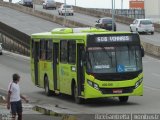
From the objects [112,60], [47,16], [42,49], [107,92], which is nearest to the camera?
[107,92]

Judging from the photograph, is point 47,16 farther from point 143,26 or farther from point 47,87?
point 47,87

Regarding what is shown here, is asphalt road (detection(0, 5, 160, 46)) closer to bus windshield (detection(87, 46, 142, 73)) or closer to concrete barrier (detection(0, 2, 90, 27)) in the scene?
concrete barrier (detection(0, 2, 90, 27))

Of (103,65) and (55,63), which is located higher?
(103,65)

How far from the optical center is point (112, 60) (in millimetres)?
22312

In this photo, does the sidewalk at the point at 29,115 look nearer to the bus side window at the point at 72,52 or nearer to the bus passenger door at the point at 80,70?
the bus passenger door at the point at 80,70

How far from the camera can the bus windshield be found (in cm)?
2217

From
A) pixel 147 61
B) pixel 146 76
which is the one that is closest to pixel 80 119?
pixel 146 76

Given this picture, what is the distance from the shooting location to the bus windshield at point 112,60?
2217 centimetres

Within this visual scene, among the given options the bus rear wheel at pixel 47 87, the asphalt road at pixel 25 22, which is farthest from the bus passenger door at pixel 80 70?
the asphalt road at pixel 25 22

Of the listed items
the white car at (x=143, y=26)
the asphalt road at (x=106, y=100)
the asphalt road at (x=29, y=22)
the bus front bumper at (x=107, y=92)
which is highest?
the bus front bumper at (x=107, y=92)

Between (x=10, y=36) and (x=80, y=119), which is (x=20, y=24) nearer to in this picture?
(x=10, y=36)

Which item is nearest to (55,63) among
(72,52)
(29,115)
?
(72,52)

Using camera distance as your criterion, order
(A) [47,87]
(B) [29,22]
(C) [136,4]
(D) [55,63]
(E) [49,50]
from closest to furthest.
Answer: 1. (D) [55,63]
2. (E) [49,50]
3. (A) [47,87]
4. (B) [29,22]
5. (C) [136,4]

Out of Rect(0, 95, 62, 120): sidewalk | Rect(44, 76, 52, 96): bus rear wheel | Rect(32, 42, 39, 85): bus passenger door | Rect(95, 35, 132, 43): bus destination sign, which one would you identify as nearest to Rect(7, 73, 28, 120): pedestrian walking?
Rect(0, 95, 62, 120): sidewalk
